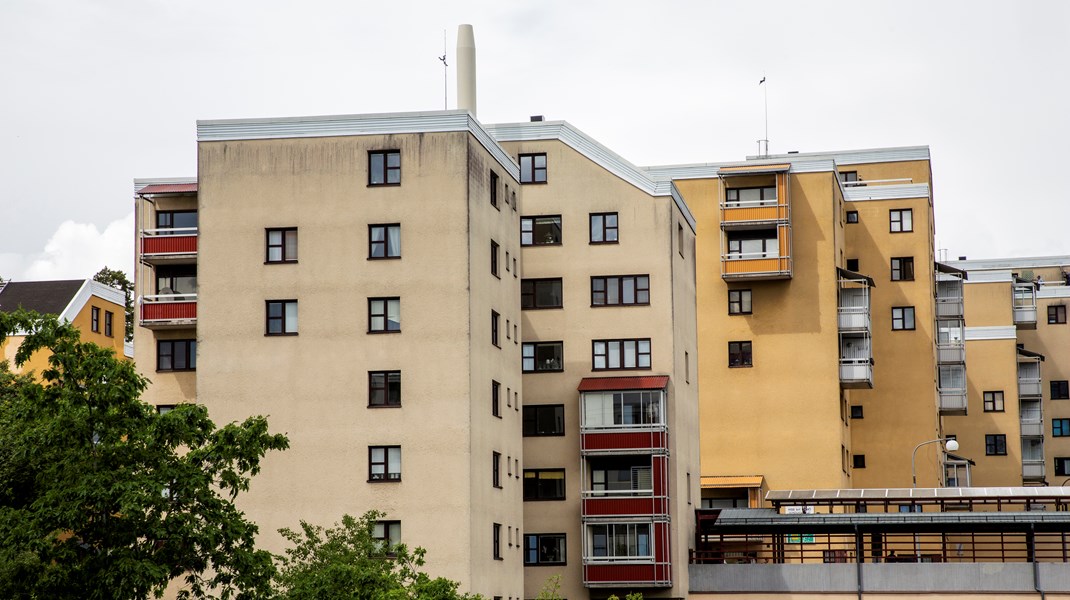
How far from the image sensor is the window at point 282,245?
68625mm

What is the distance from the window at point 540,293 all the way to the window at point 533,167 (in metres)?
5.22

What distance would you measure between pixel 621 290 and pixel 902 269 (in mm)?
35832

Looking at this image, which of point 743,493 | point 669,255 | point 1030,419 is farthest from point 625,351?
point 1030,419

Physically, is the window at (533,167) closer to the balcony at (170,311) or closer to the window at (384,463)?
the balcony at (170,311)

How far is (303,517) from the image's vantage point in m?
66.2

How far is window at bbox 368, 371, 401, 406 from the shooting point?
6681 centimetres

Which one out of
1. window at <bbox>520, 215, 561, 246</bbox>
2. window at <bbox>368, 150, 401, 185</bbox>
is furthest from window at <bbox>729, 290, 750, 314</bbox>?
window at <bbox>368, 150, 401, 185</bbox>

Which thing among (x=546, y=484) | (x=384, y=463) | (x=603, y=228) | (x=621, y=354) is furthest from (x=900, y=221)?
(x=384, y=463)

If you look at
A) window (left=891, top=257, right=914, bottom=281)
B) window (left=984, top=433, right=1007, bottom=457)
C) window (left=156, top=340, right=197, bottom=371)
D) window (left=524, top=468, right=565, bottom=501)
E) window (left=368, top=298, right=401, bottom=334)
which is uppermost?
window (left=891, top=257, right=914, bottom=281)

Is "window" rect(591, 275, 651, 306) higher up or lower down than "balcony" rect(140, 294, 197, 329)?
higher up

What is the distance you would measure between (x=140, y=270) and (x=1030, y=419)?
96.8 metres

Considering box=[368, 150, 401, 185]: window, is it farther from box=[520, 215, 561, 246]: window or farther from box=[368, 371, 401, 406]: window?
box=[520, 215, 561, 246]: window

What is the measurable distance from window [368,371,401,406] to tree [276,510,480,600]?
4.83 meters

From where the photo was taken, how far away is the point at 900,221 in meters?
113
